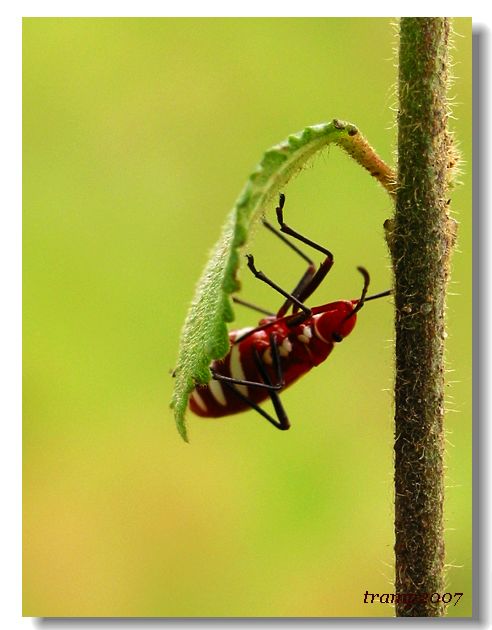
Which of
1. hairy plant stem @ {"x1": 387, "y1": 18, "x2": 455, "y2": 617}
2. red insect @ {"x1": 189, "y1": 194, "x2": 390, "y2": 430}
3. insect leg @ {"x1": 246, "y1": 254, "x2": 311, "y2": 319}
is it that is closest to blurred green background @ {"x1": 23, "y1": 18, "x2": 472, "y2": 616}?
red insect @ {"x1": 189, "y1": 194, "x2": 390, "y2": 430}

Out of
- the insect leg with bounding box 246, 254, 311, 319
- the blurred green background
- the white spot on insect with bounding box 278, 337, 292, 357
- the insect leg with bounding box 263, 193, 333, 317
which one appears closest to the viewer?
the insect leg with bounding box 263, 193, 333, 317

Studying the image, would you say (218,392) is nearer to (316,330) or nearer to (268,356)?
(268,356)

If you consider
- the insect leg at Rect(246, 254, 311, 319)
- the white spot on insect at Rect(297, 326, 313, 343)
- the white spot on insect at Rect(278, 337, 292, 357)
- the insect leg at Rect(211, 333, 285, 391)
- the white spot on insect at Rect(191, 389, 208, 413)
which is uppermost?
the insect leg at Rect(246, 254, 311, 319)

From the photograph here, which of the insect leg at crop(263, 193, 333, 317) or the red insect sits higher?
the insect leg at crop(263, 193, 333, 317)

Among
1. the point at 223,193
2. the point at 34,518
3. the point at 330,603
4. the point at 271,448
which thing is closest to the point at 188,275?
the point at 223,193

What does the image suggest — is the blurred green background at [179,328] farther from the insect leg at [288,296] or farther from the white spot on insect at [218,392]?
the insect leg at [288,296]

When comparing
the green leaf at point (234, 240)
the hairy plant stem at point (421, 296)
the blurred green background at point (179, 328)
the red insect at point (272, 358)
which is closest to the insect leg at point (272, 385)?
the red insect at point (272, 358)

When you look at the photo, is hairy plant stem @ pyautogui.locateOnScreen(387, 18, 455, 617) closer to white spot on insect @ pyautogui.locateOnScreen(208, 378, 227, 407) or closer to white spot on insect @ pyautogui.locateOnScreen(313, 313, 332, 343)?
white spot on insect @ pyautogui.locateOnScreen(313, 313, 332, 343)
